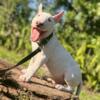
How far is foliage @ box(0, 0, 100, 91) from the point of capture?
11.2 meters

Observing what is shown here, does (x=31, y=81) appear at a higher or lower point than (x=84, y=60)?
lower

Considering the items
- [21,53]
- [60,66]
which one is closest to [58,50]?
[60,66]

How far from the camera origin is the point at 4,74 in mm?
5355

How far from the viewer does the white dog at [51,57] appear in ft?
17.1

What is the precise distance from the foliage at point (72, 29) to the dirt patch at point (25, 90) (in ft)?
17.7

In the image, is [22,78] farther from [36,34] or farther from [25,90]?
[36,34]

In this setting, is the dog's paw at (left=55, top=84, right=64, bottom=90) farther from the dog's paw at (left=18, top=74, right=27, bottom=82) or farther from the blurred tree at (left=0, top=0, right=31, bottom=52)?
the blurred tree at (left=0, top=0, right=31, bottom=52)

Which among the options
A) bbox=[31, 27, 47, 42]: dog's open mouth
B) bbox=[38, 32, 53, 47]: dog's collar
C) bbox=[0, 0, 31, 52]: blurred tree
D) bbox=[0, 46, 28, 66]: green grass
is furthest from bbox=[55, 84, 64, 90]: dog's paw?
bbox=[0, 0, 31, 52]: blurred tree

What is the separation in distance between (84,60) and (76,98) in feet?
19.5

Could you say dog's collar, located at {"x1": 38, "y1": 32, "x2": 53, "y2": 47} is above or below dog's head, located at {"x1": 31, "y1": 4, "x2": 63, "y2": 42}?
below

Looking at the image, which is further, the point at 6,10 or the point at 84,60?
the point at 6,10

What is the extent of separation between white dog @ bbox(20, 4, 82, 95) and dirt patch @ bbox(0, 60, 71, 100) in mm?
99

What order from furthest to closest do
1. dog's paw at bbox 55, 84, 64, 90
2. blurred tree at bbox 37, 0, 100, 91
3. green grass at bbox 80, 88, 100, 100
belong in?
blurred tree at bbox 37, 0, 100, 91, green grass at bbox 80, 88, 100, 100, dog's paw at bbox 55, 84, 64, 90

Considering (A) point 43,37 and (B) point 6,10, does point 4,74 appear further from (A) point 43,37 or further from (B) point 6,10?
(B) point 6,10
